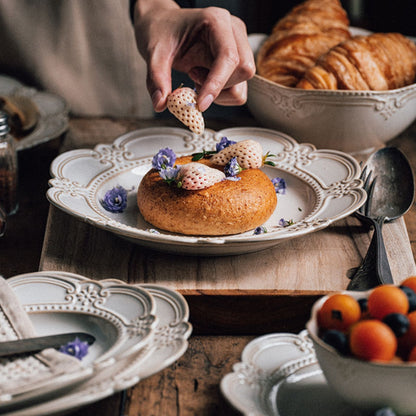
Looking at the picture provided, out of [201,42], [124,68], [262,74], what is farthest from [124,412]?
[124,68]

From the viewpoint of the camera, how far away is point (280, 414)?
71 cm

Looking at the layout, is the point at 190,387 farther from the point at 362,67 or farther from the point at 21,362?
the point at 362,67

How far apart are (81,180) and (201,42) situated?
1.45 ft

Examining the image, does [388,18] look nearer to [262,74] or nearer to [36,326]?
[262,74]

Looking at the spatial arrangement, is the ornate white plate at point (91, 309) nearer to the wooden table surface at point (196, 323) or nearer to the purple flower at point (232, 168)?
the wooden table surface at point (196, 323)

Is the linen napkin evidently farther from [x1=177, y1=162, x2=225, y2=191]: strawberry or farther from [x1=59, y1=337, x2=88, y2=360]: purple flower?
[x1=177, y1=162, x2=225, y2=191]: strawberry

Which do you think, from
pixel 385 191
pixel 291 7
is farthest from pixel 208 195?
pixel 291 7

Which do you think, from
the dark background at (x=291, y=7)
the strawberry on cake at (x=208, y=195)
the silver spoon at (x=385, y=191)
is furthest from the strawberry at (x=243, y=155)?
the dark background at (x=291, y=7)

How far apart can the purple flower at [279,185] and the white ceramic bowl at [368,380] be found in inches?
22.9

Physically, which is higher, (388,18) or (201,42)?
(201,42)

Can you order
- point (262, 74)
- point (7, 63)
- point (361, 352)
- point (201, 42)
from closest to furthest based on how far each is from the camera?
point (361, 352)
point (201, 42)
point (262, 74)
point (7, 63)

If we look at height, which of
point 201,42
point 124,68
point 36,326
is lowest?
point 124,68

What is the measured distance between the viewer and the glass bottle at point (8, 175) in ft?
4.19

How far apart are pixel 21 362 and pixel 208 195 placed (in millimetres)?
451
